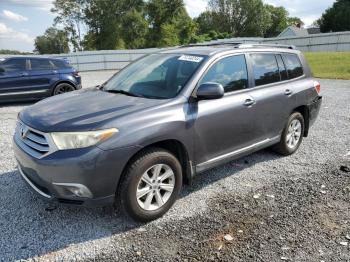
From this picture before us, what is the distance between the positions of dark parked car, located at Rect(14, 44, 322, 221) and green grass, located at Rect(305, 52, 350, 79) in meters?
14.0

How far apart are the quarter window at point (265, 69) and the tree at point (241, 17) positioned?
267 ft

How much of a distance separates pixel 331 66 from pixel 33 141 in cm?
2029

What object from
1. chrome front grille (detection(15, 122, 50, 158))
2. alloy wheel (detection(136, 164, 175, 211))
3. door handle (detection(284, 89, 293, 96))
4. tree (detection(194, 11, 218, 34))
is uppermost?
tree (detection(194, 11, 218, 34))

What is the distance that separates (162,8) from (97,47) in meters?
11.1

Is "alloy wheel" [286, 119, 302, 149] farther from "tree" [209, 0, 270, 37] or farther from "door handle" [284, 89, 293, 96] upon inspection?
"tree" [209, 0, 270, 37]

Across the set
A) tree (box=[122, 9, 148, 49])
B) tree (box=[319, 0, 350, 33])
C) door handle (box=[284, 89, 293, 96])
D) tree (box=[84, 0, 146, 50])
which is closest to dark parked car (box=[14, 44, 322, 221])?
door handle (box=[284, 89, 293, 96])

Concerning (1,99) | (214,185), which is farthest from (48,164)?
(1,99)

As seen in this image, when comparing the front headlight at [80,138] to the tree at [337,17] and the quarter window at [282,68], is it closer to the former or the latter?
the quarter window at [282,68]

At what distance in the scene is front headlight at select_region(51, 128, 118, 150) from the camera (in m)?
3.23

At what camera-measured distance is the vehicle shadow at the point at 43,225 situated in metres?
3.30

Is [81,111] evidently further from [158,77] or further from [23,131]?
[158,77]

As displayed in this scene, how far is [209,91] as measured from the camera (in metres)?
3.81

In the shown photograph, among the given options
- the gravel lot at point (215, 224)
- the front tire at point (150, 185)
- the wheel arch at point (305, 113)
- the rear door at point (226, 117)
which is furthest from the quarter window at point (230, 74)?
the wheel arch at point (305, 113)

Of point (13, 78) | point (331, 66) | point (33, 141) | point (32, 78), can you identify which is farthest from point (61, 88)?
point (331, 66)
